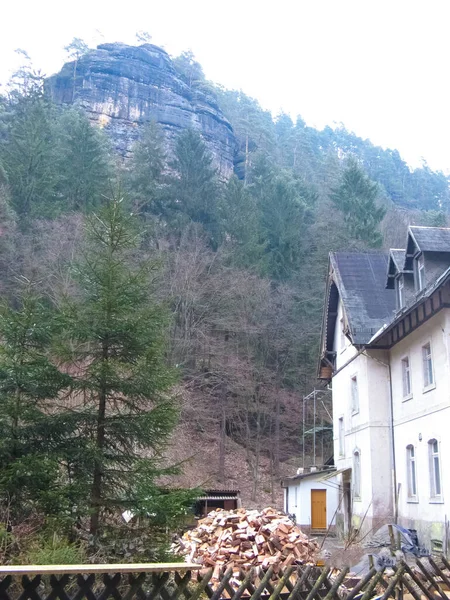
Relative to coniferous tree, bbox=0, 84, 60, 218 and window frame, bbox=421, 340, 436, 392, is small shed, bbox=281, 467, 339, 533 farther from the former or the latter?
coniferous tree, bbox=0, 84, 60, 218

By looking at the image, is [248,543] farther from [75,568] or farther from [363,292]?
[363,292]

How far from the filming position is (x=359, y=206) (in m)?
48.3

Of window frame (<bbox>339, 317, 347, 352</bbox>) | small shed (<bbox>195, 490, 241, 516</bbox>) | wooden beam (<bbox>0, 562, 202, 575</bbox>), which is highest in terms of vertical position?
window frame (<bbox>339, 317, 347, 352</bbox>)

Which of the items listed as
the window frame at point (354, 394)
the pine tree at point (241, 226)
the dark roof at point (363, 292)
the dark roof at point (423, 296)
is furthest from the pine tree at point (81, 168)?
the dark roof at point (423, 296)

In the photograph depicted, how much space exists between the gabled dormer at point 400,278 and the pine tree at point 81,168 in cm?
2443

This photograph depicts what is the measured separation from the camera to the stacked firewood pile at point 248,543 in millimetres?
14500

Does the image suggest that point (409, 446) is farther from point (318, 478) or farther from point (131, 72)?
point (131, 72)

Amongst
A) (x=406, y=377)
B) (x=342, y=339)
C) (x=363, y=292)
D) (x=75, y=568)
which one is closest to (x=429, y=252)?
(x=406, y=377)

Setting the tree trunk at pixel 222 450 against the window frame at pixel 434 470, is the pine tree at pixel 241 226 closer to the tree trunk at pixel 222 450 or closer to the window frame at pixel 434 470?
the tree trunk at pixel 222 450

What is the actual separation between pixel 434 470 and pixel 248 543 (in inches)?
257

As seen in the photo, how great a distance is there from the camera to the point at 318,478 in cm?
2816

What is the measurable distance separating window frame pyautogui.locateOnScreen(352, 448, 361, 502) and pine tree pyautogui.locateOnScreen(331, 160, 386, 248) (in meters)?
23.4

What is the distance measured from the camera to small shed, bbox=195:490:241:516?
26.4 metres

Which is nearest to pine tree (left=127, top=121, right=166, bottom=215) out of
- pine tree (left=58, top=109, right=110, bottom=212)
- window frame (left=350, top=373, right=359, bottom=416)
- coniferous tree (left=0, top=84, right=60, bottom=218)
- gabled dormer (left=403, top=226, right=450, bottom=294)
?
pine tree (left=58, top=109, right=110, bottom=212)
